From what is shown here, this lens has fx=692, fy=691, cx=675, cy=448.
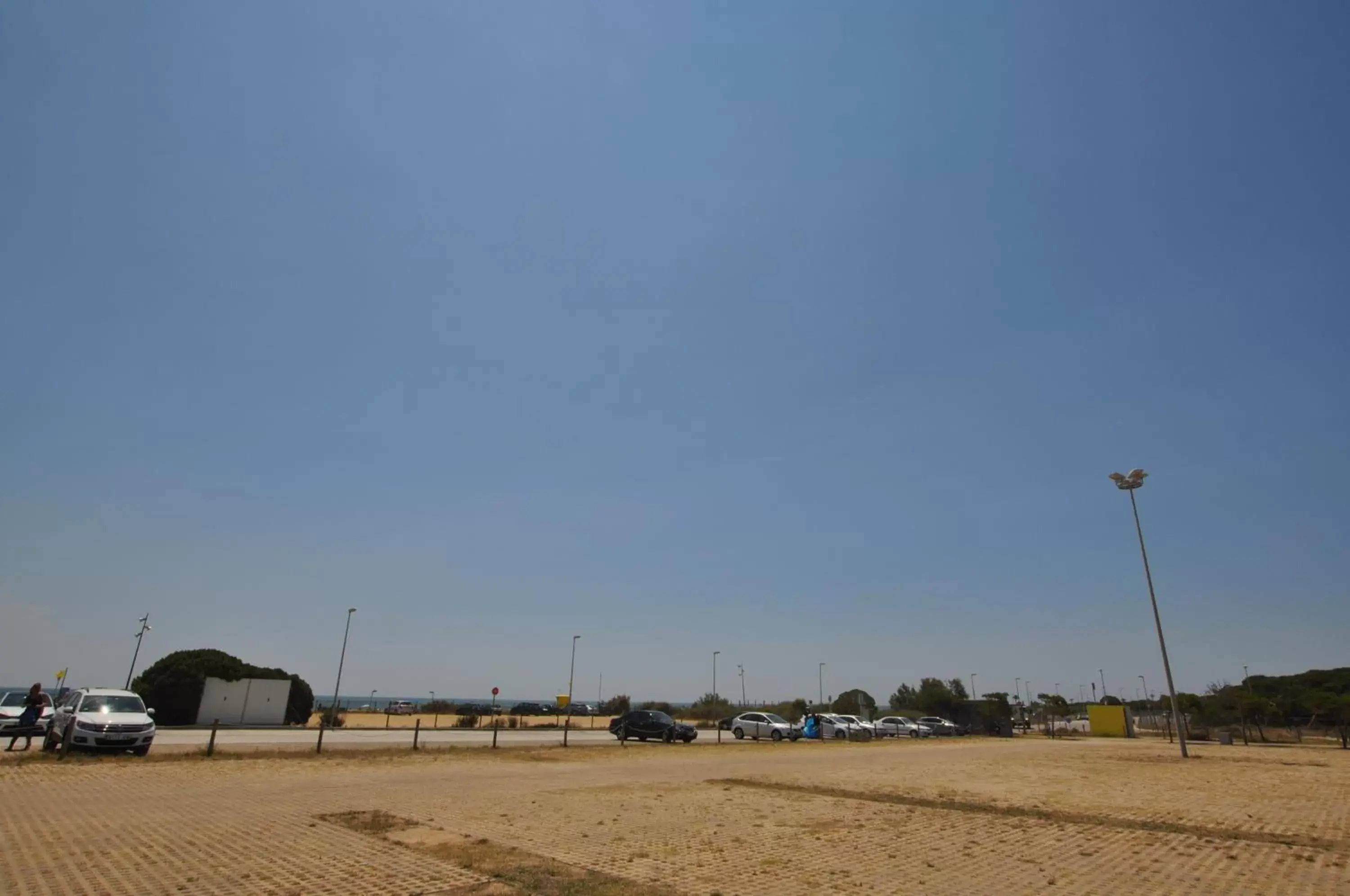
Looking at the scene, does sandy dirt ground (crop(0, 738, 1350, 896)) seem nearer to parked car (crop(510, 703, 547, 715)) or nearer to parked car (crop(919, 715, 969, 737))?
parked car (crop(919, 715, 969, 737))

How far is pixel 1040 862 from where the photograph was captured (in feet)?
28.1

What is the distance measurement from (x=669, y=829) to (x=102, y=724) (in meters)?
16.6

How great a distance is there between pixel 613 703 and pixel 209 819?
7653cm

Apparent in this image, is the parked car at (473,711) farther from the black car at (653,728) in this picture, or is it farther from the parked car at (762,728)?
the parked car at (762,728)

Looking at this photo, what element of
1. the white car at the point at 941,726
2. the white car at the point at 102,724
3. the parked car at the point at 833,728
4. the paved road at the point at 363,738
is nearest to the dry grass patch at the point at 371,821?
the white car at the point at 102,724

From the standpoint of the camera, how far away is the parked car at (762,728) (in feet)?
130

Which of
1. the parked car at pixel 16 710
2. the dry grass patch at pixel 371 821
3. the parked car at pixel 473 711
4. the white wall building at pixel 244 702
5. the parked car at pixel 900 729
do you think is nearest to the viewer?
the dry grass patch at pixel 371 821

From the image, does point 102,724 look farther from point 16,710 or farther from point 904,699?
point 904,699

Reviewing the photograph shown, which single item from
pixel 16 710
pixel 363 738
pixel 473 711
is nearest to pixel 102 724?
pixel 16 710

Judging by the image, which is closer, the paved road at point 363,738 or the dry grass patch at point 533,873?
the dry grass patch at point 533,873

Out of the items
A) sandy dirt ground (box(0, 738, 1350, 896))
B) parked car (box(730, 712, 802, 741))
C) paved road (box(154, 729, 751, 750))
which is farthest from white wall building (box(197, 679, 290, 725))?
parked car (box(730, 712, 802, 741))

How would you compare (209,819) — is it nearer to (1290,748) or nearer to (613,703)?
(1290,748)

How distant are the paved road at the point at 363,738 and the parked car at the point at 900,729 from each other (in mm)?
11809

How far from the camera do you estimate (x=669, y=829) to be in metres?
10.6
